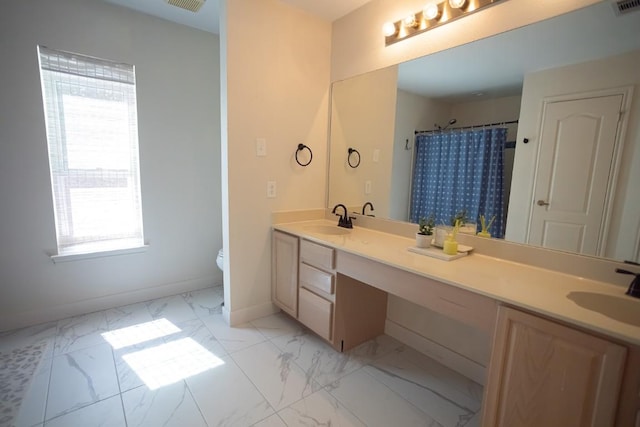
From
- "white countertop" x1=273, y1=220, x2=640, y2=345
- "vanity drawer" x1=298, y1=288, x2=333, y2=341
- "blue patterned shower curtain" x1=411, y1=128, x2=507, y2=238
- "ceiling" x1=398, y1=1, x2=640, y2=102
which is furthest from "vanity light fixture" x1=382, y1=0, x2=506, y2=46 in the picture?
"vanity drawer" x1=298, y1=288, x2=333, y2=341

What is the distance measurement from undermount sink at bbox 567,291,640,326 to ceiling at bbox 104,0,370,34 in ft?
7.38

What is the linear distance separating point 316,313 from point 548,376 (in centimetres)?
133

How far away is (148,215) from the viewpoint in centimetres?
Result: 265

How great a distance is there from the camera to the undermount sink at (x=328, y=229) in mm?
2299

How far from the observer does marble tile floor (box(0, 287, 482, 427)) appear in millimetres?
1463

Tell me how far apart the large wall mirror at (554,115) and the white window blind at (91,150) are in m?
2.25

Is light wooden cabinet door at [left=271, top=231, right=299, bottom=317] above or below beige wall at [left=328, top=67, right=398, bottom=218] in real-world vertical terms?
below

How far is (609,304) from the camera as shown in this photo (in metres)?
1.14

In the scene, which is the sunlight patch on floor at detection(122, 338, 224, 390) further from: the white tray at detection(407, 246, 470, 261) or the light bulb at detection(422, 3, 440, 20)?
the light bulb at detection(422, 3, 440, 20)

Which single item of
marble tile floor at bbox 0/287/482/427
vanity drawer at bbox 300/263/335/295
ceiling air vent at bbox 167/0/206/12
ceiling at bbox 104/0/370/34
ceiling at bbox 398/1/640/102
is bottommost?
marble tile floor at bbox 0/287/482/427

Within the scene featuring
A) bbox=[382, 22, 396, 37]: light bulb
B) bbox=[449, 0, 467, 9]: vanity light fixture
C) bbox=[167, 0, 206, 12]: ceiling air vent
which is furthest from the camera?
bbox=[167, 0, 206, 12]: ceiling air vent

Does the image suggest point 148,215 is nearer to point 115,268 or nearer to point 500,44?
point 115,268

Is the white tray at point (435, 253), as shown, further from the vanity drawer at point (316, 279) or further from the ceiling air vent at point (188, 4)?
the ceiling air vent at point (188, 4)

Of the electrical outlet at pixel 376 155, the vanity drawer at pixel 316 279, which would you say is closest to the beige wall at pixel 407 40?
the electrical outlet at pixel 376 155
